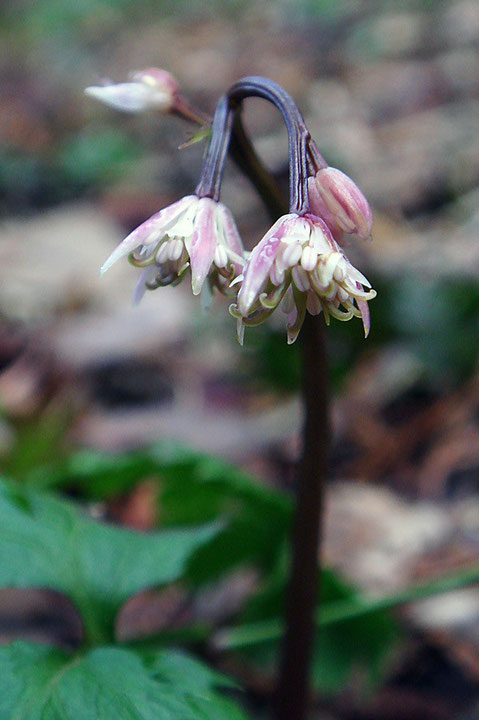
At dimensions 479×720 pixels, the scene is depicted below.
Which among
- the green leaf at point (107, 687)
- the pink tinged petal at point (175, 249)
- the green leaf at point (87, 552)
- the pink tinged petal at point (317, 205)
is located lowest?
the green leaf at point (107, 687)

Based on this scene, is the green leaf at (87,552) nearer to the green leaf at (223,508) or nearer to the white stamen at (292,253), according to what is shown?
the green leaf at (223,508)

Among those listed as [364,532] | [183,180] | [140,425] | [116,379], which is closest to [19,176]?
[183,180]

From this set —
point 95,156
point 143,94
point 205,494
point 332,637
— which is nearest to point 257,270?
point 143,94

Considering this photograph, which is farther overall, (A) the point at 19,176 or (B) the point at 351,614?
(A) the point at 19,176

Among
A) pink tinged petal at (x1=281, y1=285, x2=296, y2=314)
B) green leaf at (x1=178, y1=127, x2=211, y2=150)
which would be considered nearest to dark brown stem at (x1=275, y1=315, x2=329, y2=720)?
pink tinged petal at (x1=281, y1=285, x2=296, y2=314)

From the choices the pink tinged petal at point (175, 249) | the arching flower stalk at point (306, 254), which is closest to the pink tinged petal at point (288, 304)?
the arching flower stalk at point (306, 254)

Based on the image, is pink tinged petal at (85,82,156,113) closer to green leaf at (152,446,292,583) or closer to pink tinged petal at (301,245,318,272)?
pink tinged petal at (301,245,318,272)

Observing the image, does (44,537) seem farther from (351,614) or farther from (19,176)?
(19,176)
